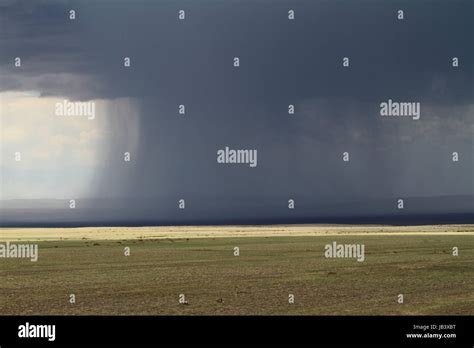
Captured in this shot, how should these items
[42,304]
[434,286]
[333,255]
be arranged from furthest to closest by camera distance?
[333,255] → [434,286] → [42,304]

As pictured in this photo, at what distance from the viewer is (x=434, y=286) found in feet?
157

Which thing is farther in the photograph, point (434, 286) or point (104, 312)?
point (434, 286)
